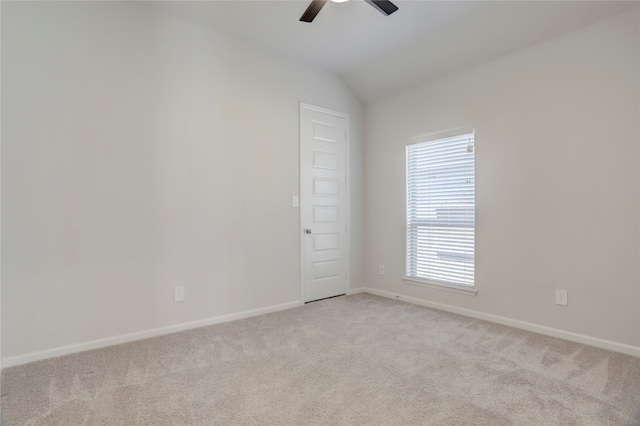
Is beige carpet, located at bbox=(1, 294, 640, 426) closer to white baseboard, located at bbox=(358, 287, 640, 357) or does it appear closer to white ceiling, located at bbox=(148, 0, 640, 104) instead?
white baseboard, located at bbox=(358, 287, 640, 357)

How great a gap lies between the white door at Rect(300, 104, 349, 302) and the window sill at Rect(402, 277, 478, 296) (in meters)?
0.86

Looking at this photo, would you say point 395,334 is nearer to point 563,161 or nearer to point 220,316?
point 220,316

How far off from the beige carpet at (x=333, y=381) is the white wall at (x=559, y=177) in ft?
1.19

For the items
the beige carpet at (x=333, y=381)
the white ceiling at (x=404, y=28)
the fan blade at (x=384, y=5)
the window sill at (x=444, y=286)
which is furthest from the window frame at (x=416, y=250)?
the fan blade at (x=384, y=5)

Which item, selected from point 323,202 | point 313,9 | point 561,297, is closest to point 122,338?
point 323,202

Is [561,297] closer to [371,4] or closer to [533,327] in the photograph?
[533,327]

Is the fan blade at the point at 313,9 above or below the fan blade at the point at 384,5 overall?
below

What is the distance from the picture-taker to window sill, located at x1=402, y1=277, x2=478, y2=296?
11.0 feet

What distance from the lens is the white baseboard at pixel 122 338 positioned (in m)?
2.32

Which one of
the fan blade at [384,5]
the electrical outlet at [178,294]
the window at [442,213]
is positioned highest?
the fan blade at [384,5]

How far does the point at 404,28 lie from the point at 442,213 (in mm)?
1950

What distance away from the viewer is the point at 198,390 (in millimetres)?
1938

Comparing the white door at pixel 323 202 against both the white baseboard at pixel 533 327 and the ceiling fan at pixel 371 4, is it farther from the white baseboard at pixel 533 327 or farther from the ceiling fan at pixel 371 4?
the ceiling fan at pixel 371 4

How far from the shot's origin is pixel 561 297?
2750mm
